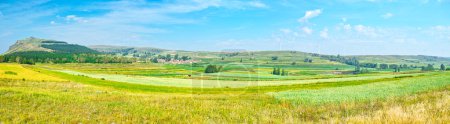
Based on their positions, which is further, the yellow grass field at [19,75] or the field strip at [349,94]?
the yellow grass field at [19,75]

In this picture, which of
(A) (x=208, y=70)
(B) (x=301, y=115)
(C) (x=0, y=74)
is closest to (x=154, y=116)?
(B) (x=301, y=115)

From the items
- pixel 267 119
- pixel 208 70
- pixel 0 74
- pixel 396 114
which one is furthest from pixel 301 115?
pixel 208 70

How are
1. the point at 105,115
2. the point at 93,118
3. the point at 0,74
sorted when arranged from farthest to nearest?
the point at 0,74
the point at 105,115
the point at 93,118

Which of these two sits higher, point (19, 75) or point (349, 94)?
point (19, 75)

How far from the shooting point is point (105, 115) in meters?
15.5

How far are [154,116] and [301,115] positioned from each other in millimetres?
6581

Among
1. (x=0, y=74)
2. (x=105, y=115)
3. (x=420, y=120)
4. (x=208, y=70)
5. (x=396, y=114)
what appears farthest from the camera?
(x=208, y=70)

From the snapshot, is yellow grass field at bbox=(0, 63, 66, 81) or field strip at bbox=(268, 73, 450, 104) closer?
field strip at bbox=(268, 73, 450, 104)

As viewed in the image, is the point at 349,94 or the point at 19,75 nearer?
the point at 349,94

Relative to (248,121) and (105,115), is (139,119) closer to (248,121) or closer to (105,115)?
(105,115)

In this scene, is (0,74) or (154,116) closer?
(154,116)

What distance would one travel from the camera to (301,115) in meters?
14.8

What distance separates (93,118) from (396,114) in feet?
38.9

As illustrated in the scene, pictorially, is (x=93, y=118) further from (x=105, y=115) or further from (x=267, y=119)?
(x=267, y=119)
